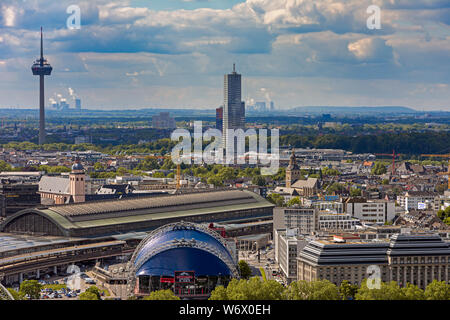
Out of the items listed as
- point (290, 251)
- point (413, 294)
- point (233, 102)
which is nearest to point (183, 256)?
point (290, 251)

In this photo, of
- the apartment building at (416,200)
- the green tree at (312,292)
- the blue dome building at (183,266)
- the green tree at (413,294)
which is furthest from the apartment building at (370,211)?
→ the green tree at (413,294)

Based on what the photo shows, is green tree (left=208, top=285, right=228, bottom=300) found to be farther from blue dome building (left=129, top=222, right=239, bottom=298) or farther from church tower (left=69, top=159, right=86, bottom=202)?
church tower (left=69, top=159, right=86, bottom=202)

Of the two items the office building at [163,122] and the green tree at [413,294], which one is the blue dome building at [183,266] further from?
the office building at [163,122]

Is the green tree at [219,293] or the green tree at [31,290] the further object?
the green tree at [31,290]

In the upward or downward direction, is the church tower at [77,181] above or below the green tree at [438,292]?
above

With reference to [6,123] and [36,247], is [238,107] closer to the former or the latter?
[6,123]
